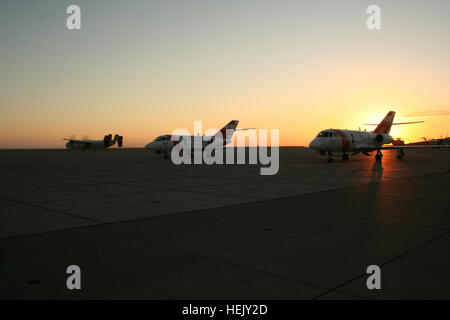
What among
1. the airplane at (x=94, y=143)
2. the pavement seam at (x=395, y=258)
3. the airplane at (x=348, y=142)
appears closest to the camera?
the pavement seam at (x=395, y=258)

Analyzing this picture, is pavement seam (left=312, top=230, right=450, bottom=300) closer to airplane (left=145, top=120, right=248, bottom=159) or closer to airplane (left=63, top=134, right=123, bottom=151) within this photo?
airplane (left=145, top=120, right=248, bottom=159)

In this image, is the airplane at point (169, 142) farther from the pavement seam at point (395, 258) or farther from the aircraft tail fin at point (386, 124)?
the pavement seam at point (395, 258)

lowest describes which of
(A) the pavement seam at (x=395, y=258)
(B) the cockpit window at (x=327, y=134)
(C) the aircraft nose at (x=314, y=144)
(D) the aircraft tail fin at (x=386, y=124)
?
(A) the pavement seam at (x=395, y=258)

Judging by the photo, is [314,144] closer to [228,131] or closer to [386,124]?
[386,124]

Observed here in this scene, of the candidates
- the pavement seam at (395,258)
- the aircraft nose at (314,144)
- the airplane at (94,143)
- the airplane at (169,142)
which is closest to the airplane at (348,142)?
the aircraft nose at (314,144)

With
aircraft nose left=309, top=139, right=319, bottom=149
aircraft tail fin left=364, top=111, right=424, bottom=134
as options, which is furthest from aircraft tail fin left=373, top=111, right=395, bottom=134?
aircraft nose left=309, top=139, right=319, bottom=149

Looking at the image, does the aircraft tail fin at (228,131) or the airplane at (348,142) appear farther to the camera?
the aircraft tail fin at (228,131)

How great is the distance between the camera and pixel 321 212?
Answer: 7.61 meters

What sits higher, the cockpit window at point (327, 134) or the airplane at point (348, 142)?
the cockpit window at point (327, 134)

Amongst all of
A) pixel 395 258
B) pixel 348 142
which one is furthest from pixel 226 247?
pixel 348 142
